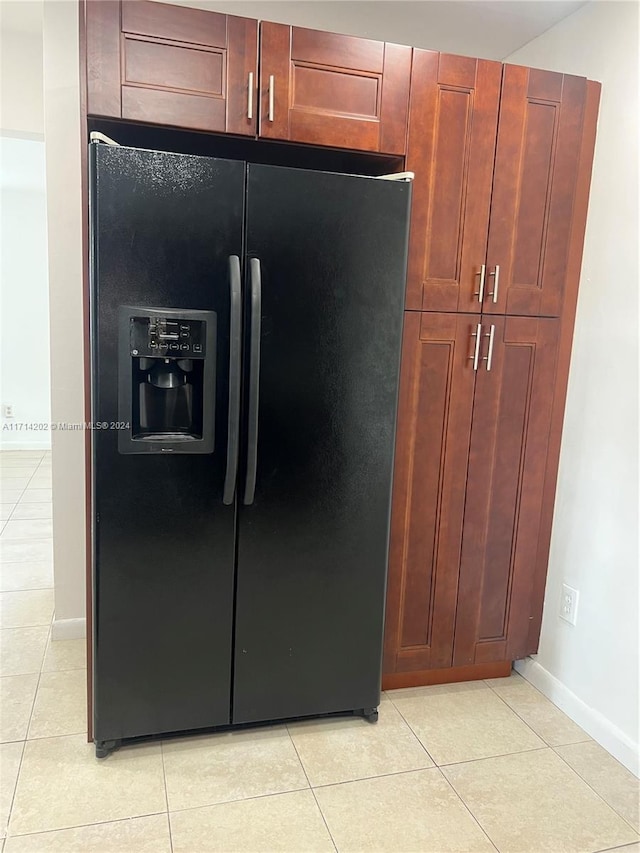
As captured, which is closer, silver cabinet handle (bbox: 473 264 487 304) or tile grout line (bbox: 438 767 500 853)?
tile grout line (bbox: 438 767 500 853)

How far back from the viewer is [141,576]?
71.5 inches

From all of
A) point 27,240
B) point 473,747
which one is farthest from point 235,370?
point 27,240

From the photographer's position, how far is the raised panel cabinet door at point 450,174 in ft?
6.49

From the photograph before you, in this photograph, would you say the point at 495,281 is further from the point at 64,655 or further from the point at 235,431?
the point at 64,655

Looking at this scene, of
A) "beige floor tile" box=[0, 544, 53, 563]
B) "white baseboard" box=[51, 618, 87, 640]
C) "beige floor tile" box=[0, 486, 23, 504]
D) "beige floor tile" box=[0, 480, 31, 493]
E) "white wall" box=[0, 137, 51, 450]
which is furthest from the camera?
"white wall" box=[0, 137, 51, 450]

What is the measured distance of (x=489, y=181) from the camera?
206 centimetres

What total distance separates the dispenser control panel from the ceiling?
1404 mm

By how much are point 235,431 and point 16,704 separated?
4.30ft

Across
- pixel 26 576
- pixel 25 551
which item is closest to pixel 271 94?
pixel 26 576

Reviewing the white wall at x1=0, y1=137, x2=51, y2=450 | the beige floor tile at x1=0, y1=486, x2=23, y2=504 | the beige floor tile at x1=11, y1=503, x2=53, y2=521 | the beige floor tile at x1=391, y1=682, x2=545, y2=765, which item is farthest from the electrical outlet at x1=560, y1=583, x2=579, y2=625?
the white wall at x1=0, y1=137, x2=51, y2=450

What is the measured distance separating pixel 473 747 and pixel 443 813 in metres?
0.34

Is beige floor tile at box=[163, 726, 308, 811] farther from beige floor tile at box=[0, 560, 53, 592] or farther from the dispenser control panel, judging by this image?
beige floor tile at box=[0, 560, 53, 592]

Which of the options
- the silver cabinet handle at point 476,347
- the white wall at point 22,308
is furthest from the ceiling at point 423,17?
the white wall at point 22,308

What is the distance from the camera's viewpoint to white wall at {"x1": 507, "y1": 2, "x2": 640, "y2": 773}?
6.50 feet
